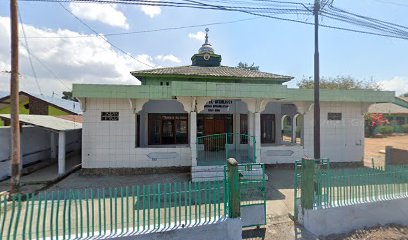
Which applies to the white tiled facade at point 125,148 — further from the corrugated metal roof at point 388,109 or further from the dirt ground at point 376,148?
the corrugated metal roof at point 388,109

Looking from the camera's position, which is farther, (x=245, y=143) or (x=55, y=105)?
(x=55, y=105)

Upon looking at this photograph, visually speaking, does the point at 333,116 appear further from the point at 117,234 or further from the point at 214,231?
the point at 117,234

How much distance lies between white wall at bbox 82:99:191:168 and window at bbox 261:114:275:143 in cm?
681

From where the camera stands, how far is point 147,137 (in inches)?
538

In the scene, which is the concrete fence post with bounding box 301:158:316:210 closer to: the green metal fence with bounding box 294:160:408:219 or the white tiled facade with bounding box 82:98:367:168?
the green metal fence with bounding box 294:160:408:219

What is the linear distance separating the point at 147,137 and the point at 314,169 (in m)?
9.82

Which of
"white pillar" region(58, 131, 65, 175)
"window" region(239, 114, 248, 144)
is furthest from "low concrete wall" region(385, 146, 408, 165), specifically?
"white pillar" region(58, 131, 65, 175)

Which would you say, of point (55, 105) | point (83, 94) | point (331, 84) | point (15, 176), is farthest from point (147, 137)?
point (331, 84)

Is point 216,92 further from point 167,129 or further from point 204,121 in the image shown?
point 167,129

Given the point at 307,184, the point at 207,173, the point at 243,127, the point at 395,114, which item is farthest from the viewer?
the point at 395,114

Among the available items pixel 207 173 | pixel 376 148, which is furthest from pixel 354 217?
pixel 376 148

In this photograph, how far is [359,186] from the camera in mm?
6117

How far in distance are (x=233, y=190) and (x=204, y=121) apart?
930 cm

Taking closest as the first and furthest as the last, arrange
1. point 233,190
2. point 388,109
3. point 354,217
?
1. point 233,190
2. point 354,217
3. point 388,109
